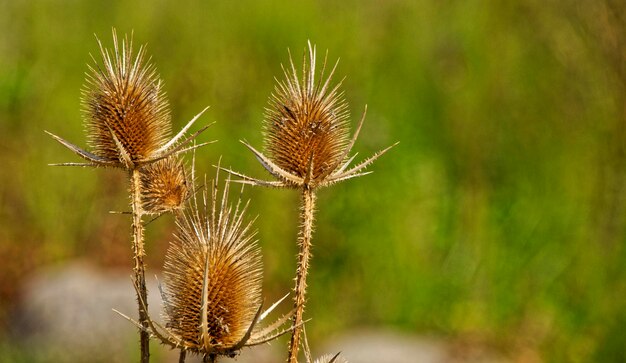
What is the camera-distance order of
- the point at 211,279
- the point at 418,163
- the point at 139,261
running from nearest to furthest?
the point at 139,261, the point at 211,279, the point at 418,163

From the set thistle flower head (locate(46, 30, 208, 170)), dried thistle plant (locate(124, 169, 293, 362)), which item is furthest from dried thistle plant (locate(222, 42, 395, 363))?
thistle flower head (locate(46, 30, 208, 170))

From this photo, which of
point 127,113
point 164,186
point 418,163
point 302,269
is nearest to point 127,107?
point 127,113

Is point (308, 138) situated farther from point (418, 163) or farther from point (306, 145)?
point (418, 163)

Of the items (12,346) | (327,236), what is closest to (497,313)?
(327,236)

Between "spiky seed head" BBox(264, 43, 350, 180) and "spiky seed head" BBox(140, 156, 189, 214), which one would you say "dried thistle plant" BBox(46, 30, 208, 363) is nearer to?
"spiky seed head" BBox(140, 156, 189, 214)

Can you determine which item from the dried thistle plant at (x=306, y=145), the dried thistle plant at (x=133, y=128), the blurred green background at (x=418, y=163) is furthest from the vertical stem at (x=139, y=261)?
the blurred green background at (x=418, y=163)

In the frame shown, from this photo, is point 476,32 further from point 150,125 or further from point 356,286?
point 150,125

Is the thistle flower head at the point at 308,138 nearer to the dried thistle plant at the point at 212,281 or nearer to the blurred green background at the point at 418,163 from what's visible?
the dried thistle plant at the point at 212,281
